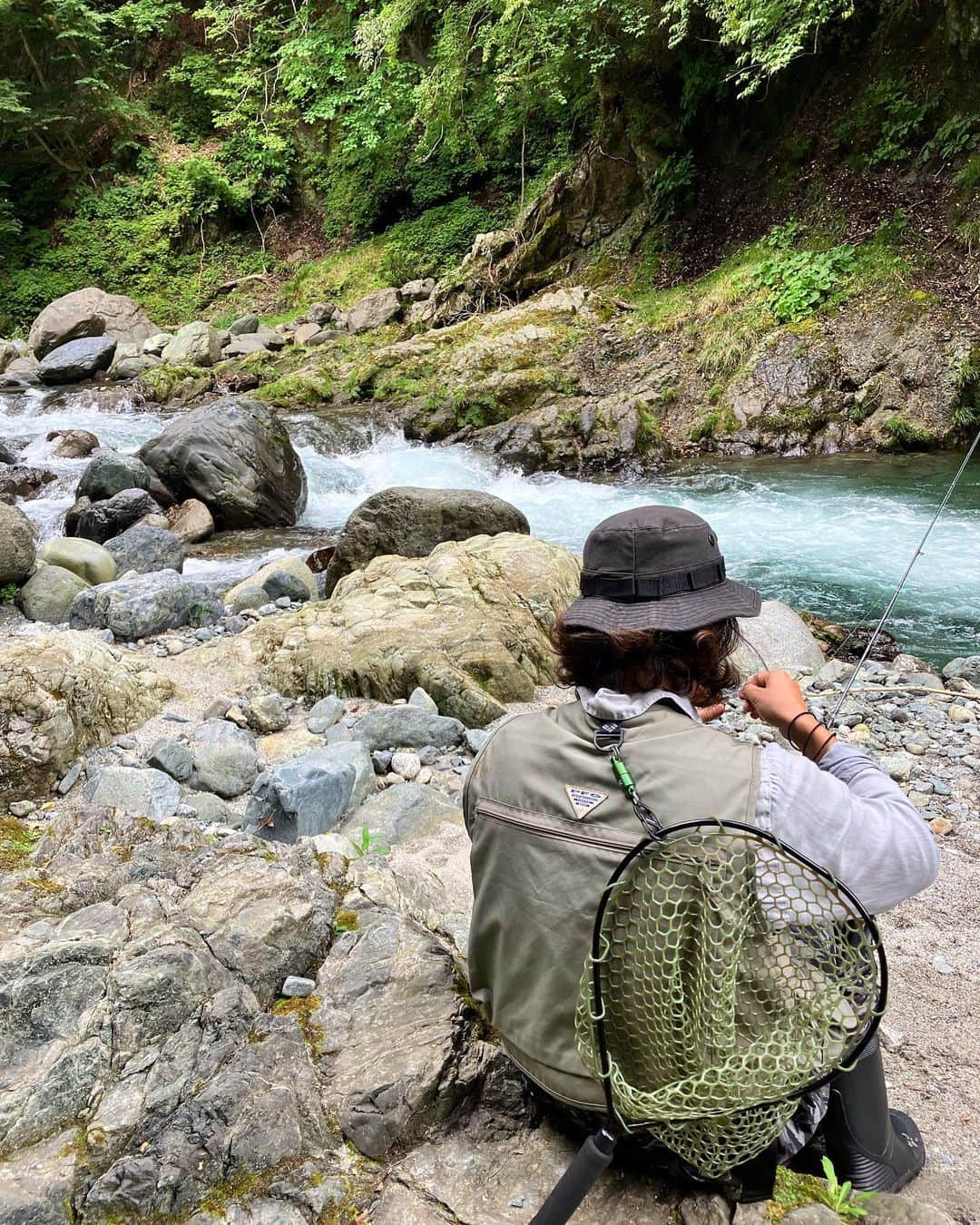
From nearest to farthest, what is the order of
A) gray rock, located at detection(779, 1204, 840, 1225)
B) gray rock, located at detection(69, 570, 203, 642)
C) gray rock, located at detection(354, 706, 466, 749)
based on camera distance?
1. gray rock, located at detection(779, 1204, 840, 1225)
2. gray rock, located at detection(354, 706, 466, 749)
3. gray rock, located at detection(69, 570, 203, 642)

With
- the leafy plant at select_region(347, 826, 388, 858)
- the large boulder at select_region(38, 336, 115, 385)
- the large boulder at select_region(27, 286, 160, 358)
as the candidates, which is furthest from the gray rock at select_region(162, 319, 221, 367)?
the leafy plant at select_region(347, 826, 388, 858)

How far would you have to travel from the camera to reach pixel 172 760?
3.89m

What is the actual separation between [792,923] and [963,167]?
47.7 ft

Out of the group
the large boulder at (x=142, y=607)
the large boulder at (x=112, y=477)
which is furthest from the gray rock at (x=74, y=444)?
the large boulder at (x=142, y=607)

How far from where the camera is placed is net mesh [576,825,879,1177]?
4.27 ft

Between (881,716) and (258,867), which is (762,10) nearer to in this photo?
(881,716)

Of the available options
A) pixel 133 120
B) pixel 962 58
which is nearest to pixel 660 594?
pixel 962 58

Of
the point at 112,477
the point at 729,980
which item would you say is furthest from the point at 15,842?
the point at 112,477

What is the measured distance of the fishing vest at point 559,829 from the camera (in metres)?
1.36

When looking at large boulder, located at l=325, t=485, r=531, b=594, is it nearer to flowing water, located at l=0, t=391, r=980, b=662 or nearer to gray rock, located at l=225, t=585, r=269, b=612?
gray rock, located at l=225, t=585, r=269, b=612

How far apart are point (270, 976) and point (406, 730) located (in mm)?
2433

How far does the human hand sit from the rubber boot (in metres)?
0.70

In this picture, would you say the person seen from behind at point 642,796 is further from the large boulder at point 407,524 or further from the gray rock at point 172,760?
the large boulder at point 407,524

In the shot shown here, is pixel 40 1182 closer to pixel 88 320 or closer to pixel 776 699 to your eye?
pixel 776 699
